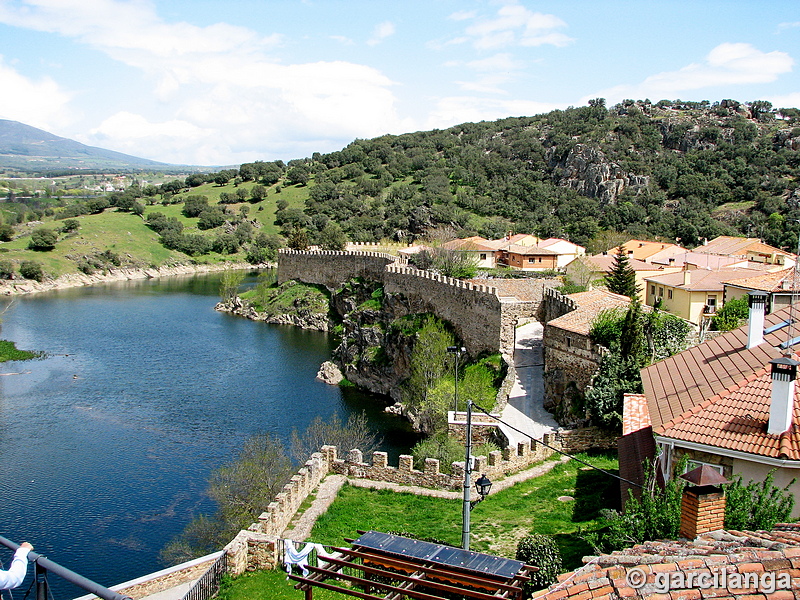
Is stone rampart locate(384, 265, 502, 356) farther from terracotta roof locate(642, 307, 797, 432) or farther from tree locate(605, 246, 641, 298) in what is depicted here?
terracotta roof locate(642, 307, 797, 432)

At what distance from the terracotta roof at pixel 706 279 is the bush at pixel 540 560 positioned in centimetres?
2688

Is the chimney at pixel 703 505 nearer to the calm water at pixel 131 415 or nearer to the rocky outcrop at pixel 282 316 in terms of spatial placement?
the calm water at pixel 131 415

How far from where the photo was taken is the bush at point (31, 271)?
7356 cm

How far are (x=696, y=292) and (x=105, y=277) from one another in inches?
2743

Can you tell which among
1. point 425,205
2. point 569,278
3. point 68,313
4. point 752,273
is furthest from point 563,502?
point 425,205

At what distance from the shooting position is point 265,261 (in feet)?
303

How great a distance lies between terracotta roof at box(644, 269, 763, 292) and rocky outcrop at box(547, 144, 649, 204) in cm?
4747

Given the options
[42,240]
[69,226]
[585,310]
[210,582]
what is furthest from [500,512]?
[69,226]

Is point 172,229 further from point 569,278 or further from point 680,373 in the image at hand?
point 680,373

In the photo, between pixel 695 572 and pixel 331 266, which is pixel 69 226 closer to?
pixel 331 266

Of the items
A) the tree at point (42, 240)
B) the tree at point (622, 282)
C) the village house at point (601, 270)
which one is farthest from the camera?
the tree at point (42, 240)

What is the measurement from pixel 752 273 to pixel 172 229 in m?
81.1

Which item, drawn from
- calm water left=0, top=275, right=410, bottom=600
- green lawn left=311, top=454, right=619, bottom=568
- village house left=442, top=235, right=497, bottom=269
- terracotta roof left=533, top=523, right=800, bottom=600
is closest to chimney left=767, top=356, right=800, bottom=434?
terracotta roof left=533, top=523, right=800, bottom=600

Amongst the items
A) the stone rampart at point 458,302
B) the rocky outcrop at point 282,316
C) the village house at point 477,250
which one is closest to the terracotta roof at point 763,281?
the stone rampart at point 458,302
